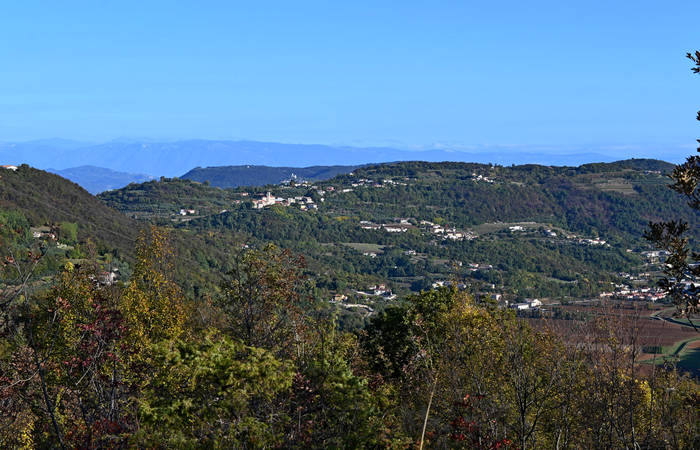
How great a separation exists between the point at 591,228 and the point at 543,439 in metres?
144

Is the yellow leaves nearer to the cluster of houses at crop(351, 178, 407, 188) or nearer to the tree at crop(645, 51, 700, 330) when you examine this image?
the tree at crop(645, 51, 700, 330)

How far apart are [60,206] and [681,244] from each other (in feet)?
265

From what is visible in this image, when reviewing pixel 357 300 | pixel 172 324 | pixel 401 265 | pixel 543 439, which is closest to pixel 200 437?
pixel 543 439

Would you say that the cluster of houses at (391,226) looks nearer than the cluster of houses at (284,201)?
Yes

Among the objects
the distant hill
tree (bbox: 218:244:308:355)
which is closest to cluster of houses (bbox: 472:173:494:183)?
the distant hill

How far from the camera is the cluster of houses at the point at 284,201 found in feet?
487

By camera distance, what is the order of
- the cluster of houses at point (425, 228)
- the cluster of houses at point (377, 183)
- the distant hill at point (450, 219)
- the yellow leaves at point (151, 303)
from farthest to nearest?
1. the cluster of houses at point (377, 183)
2. the cluster of houses at point (425, 228)
3. the distant hill at point (450, 219)
4. the yellow leaves at point (151, 303)

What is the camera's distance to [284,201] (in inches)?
6083

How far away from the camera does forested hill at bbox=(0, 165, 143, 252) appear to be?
219 feet

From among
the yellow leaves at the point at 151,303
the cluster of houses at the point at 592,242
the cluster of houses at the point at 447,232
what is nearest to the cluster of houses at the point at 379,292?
the cluster of houses at the point at 447,232

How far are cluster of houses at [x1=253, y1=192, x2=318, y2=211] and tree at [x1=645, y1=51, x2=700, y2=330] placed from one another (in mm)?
140041

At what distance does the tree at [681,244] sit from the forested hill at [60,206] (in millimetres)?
61569

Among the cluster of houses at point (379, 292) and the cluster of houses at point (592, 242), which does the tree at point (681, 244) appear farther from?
the cluster of houses at point (592, 242)

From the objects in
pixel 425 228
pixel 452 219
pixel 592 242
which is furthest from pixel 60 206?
pixel 592 242
